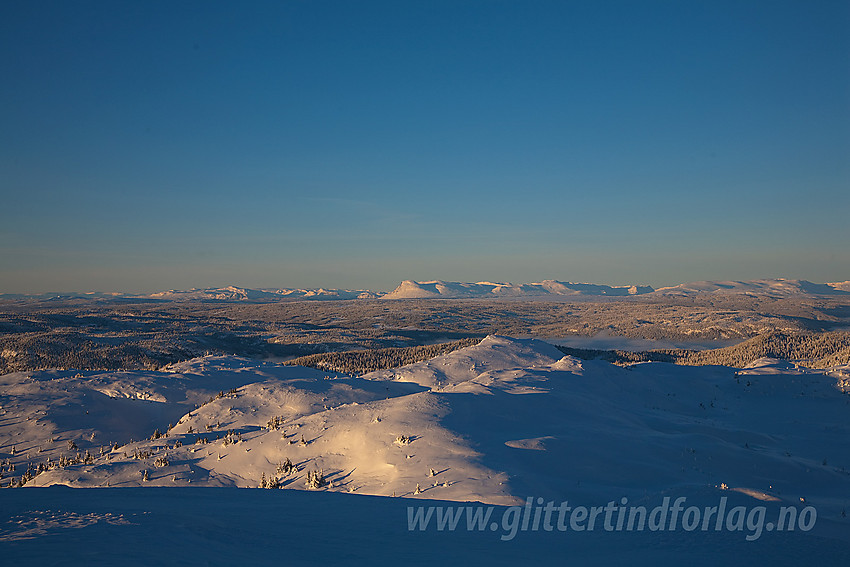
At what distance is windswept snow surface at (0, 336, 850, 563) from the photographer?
7.61m

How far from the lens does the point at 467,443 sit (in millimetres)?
12078

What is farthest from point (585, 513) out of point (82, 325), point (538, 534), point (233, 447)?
point (82, 325)

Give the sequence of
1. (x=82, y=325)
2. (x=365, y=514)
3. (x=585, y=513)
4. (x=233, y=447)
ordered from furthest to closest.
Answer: (x=82, y=325) → (x=233, y=447) → (x=585, y=513) → (x=365, y=514)

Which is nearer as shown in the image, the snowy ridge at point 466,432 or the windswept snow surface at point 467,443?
the windswept snow surface at point 467,443

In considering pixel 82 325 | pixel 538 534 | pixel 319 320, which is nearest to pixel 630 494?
pixel 538 534

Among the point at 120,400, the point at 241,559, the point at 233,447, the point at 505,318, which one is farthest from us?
the point at 505,318

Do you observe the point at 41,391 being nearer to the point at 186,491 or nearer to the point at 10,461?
the point at 10,461

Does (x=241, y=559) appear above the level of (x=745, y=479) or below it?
above

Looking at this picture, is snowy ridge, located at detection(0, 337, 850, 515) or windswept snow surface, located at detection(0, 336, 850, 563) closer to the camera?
windswept snow surface, located at detection(0, 336, 850, 563)

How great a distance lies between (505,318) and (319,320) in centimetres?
5928

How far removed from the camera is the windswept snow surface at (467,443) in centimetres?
761

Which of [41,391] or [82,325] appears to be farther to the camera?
[82,325]

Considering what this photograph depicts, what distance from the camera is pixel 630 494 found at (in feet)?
31.6

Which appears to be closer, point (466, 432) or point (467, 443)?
point (467, 443)
